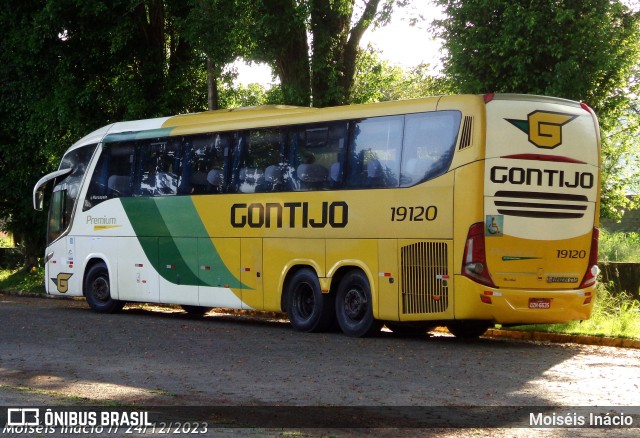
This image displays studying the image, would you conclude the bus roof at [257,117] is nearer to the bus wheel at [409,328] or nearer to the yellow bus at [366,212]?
the yellow bus at [366,212]

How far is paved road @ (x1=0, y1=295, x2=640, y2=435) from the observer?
36.8 feet

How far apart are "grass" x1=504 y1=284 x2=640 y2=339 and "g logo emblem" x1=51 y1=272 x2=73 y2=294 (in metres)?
10.5

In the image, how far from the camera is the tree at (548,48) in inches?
821

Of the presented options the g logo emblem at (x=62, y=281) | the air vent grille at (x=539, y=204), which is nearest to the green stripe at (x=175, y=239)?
the g logo emblem at (x=62, y=281)

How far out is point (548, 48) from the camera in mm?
20922

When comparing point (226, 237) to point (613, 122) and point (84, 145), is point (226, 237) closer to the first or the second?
point (84, 145)

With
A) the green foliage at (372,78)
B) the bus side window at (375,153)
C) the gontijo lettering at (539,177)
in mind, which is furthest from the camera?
the green foliage at (372,78)

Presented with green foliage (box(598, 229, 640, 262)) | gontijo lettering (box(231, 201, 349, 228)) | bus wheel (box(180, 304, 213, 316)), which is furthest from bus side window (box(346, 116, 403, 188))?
green foliage (box(598, 229, 640, 262))

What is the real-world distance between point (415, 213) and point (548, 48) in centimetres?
564

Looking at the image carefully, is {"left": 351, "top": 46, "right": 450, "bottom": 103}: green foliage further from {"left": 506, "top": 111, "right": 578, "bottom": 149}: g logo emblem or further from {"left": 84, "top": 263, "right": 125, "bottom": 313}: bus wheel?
{"left": 506, "top": 111, "right": 578, "bottom": 149}: g logo emblem

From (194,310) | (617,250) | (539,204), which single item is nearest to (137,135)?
(194,310)

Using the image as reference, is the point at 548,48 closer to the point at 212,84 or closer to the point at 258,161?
the point at 258,161

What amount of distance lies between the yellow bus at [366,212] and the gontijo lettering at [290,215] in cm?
2

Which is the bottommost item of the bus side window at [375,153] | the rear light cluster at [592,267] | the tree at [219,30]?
the rear light cluster at [592,267]
